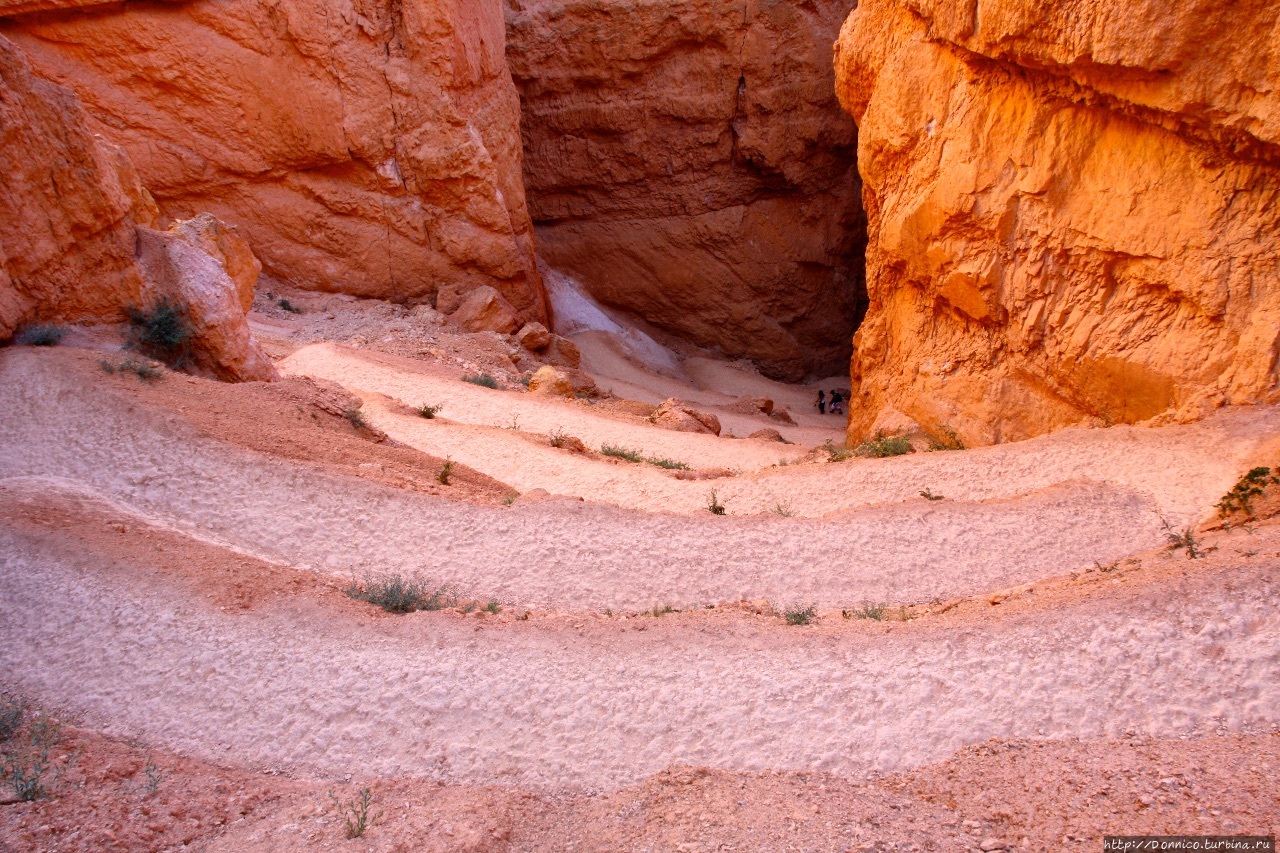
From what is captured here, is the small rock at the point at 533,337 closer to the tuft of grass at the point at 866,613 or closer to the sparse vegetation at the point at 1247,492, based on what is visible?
the tuft of grass at the point at 866,613

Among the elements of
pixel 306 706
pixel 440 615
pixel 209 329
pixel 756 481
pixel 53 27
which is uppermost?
pixel 53 27

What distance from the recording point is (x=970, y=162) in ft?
38.3

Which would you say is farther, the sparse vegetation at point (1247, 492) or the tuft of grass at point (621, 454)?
the tuft of grass at point (621, 454)

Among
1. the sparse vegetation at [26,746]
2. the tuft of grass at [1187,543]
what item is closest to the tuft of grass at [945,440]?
the tuft of grass at [1187,543]

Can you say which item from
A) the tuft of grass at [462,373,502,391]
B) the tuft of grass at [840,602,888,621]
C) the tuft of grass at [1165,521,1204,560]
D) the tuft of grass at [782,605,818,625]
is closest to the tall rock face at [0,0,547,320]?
the tuft of grass at [462,373,502,391]

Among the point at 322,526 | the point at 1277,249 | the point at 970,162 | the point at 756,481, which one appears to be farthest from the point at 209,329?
the point at 1277,249

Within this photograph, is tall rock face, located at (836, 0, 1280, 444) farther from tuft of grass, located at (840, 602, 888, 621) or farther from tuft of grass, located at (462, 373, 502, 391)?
tuft of grass, located at (462, 373, 502, 391)

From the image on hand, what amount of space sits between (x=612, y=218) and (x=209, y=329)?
680 inches

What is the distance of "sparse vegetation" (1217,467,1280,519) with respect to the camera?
657 centimetres

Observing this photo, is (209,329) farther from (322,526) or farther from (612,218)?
(612,218)

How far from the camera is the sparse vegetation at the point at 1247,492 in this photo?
6574 mm

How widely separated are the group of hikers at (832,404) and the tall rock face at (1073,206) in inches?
371

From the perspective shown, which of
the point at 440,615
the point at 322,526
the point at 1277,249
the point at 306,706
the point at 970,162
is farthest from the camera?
the point at 970,162

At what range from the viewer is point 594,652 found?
4715 millimetres
